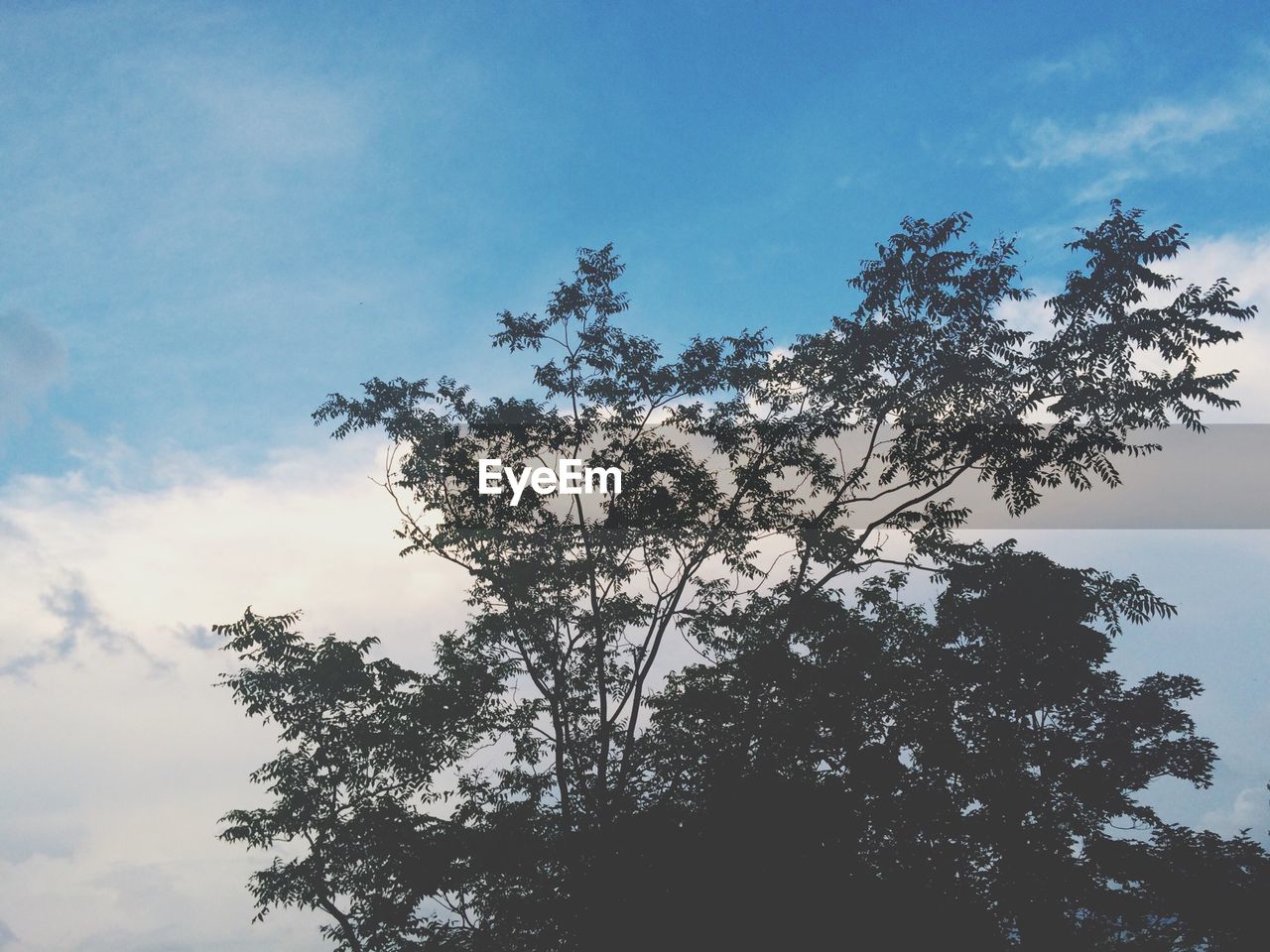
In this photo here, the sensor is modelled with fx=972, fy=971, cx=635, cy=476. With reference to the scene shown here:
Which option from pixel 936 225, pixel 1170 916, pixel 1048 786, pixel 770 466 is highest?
pixel 936 225

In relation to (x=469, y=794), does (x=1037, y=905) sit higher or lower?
lower

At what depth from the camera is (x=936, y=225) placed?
13188 mm

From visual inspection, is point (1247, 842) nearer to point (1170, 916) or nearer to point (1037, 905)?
point (1170, 916)

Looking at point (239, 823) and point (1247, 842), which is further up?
point (239, 823)

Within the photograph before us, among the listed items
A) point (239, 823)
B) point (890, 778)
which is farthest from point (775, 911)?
point (239, 823)

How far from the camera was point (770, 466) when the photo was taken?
14.2 metres

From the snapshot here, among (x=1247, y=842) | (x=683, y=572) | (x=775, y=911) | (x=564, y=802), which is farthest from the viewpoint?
(x=683, y=572)

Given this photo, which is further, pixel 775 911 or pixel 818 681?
pixel 818 681

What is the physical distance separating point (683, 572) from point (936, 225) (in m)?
5.96

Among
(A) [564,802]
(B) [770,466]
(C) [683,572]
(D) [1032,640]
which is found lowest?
(A) [564,802]

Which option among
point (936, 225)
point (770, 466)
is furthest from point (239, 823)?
point (936, 225)

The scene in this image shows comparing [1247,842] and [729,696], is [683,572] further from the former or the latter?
[1247,842]

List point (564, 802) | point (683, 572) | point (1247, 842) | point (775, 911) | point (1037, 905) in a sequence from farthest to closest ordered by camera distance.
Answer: point (683, 572) → point (564, 802) → point (1247, 842) → point (1037, 905) → point (775, 911)

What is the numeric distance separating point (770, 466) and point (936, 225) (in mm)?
4018
